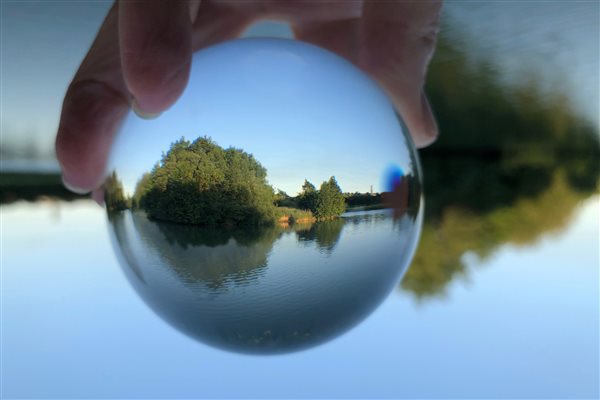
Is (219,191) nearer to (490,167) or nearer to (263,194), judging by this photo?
(263,194)

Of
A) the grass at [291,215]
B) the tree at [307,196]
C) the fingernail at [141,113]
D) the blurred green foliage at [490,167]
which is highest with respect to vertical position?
the blurred green foliage at [490,167]

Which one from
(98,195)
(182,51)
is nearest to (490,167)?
(98,195)

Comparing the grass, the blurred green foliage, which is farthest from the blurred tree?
the blurred green foliage

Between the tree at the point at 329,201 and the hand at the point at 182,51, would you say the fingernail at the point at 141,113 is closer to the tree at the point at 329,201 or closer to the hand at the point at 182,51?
the hand at the point at 182,51

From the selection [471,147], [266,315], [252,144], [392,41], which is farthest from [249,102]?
[471,147]

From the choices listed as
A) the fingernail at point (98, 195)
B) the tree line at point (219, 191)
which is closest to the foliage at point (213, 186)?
the tree line at point (219, 191)

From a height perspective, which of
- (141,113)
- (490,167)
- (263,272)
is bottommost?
(263,272)
